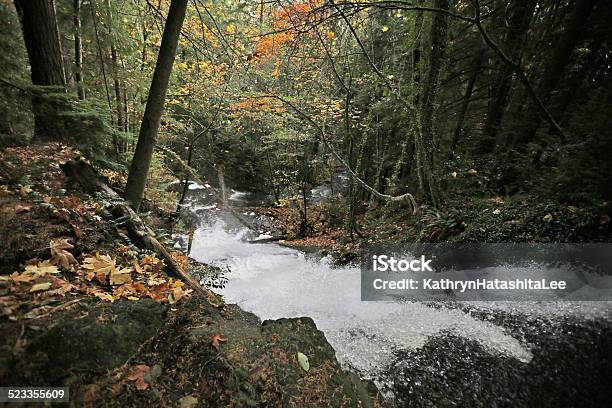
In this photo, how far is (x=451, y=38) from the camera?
27.3 feet

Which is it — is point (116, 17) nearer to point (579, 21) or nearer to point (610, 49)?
point (579, 21)

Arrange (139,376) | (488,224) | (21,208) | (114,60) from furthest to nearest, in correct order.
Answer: (114,60)
(488,224)
(21,208)
(139,376)

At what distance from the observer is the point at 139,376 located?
6.00 ft

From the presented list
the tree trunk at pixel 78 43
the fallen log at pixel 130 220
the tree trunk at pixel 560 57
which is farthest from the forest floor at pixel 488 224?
the tree trunk at pixel 78 43

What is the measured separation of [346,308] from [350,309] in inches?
4.0

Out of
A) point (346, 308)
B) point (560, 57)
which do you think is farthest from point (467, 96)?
point (346, 308)

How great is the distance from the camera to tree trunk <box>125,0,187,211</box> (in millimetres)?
3883

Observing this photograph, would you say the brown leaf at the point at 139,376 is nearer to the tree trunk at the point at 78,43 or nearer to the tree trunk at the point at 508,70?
the tree trunk at the point at 78,43

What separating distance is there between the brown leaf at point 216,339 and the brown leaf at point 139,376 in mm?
469

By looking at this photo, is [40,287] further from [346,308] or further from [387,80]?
[387,80]

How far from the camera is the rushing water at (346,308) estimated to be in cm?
362

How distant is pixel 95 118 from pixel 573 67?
1036cm

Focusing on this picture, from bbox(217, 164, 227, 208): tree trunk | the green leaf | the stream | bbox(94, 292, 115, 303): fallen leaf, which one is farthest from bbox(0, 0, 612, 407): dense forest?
bbox(217, 164, 227, 208): tree trunk

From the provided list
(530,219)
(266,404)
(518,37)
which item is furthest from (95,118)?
(518,37)
